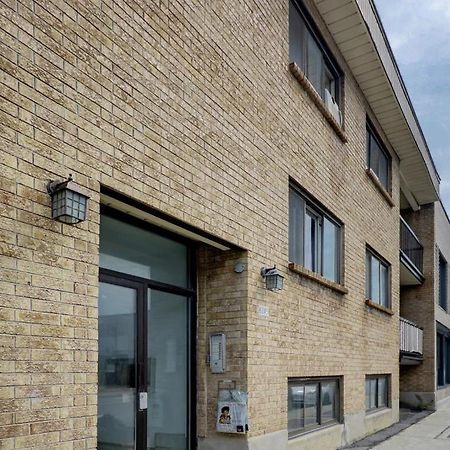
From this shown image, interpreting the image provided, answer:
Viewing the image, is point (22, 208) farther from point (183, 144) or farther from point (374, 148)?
point (374, 148)

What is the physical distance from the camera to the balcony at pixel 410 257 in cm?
1825

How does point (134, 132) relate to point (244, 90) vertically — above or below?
below

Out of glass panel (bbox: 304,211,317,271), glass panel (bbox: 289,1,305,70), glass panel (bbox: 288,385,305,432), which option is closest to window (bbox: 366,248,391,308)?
glass panel (bbox: 304,211,317,271)

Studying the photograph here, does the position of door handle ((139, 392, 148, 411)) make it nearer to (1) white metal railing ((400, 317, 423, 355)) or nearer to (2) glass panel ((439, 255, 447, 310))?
(1) white metal railing ((400, 317, 423, 355))

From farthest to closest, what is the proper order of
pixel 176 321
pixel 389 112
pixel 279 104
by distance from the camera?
pixel 389 112, pixel 279 104, pixel 176 321

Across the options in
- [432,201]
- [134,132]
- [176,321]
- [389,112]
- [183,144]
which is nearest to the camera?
[134,132]

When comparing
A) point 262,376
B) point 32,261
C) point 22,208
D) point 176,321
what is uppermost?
point 22,208

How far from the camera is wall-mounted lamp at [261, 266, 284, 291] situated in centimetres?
726

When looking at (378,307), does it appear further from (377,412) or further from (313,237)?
(313,237)

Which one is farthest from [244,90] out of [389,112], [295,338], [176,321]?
[389,112]

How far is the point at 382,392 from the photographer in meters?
13.7

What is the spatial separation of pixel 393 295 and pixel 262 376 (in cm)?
867

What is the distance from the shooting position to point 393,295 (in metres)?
15.0

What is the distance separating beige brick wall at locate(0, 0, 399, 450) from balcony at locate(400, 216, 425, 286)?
8.53m
